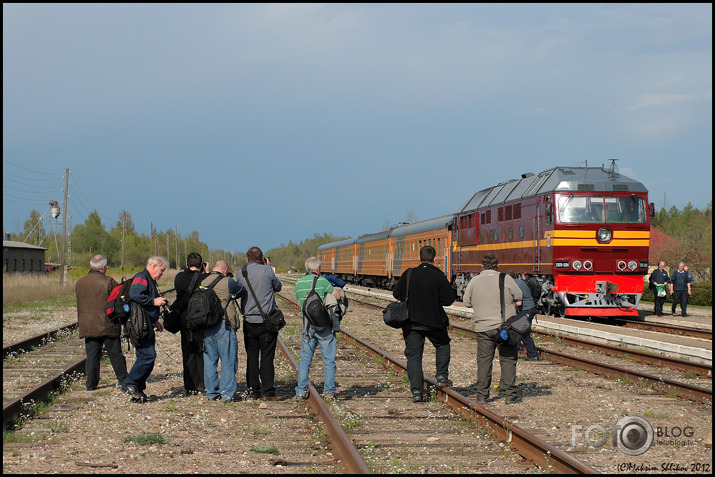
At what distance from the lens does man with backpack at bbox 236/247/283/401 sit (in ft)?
33.6

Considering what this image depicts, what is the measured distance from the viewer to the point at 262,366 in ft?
34.6

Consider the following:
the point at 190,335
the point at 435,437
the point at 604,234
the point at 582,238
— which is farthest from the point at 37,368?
the point at 604,234

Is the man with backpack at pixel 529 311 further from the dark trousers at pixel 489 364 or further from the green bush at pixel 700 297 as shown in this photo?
the green bush at pixel 700 297

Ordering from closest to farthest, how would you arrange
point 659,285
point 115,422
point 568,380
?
1. point 115,422
2. point 568,380
3. point 659,285

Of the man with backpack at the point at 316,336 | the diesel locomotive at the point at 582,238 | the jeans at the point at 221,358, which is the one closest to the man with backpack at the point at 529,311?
the man with backpack at the point at 316,336

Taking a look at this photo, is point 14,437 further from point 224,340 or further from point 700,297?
point 700,297

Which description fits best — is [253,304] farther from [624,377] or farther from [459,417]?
[624,377]

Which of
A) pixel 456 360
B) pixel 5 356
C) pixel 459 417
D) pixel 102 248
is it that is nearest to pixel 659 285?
pixel 456 360

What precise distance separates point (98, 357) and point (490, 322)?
5765mm

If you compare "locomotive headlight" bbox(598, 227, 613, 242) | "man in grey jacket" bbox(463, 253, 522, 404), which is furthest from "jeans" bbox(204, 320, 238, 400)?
"locomotive headlight" bbox(598, 227, 613, 242)

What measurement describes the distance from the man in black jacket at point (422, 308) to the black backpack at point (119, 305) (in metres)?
3.62

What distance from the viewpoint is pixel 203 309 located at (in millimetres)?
9922

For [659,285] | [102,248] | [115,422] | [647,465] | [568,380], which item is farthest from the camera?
[102,248]

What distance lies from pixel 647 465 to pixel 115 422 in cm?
588
